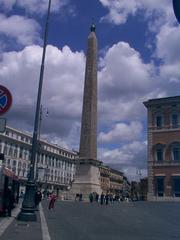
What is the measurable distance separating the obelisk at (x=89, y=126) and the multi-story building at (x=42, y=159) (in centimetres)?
2734

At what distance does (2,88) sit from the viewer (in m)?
6.83

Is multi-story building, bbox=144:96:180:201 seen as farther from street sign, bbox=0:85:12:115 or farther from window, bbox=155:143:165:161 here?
street sign, bbox=0:85:12:115

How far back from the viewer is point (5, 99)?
6.71 meters

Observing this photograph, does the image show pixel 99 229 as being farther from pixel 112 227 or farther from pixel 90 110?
pixel 90 110

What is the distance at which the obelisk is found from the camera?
42.2 metres

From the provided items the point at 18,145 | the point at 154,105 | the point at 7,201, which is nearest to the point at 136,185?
the point at 18,145

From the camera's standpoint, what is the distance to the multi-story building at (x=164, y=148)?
48.0 meters

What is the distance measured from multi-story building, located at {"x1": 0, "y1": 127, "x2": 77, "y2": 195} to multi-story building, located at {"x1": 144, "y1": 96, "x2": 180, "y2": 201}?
26226mm

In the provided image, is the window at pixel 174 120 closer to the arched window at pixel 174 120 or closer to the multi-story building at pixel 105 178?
the arched window at pixel 174 120

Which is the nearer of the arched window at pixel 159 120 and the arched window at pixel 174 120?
the arched window at pixel 174 120

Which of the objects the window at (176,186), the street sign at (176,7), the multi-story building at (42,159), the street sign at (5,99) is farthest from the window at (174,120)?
the street sign at (176,7)

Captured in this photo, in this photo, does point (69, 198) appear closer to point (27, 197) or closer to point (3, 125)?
point (27, 197)

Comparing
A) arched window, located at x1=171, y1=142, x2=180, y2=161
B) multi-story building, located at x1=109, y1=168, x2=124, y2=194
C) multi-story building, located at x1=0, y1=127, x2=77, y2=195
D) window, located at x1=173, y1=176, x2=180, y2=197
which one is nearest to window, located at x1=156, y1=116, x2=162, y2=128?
arched window, located at x1=171, y1=142, x2=180, y2=161

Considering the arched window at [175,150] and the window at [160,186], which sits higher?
the arched window at [175,150]
